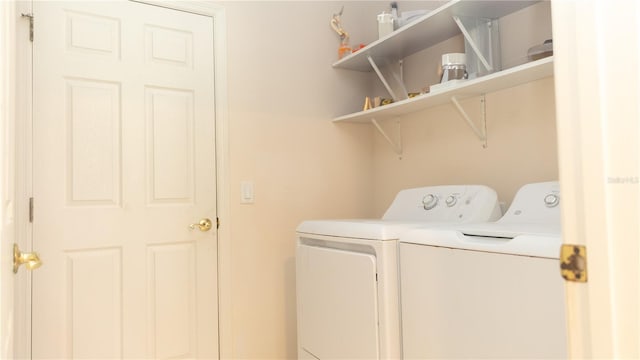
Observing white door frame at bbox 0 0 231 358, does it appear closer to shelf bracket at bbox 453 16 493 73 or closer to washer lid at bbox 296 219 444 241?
washer lid at bbox 296 219 444 241

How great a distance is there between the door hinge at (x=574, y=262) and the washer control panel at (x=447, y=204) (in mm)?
1246

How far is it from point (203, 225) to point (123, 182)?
40 cm

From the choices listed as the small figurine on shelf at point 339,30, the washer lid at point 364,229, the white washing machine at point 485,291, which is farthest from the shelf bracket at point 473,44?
Result: the small figurine on shelf at point 339,30

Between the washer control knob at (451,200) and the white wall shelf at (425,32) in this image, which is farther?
the washer control knob at (451,200)

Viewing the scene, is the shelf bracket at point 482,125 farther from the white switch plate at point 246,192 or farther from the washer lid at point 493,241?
the white switch plate at point 246,192

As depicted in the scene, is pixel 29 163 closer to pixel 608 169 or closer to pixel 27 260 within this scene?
pixel 27 260

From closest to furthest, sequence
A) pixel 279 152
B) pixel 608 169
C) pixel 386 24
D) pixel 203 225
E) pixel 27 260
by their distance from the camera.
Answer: pixel 608 169, pixel 27 260, pixel 203 225, pixel 386 24, pixel 279 152

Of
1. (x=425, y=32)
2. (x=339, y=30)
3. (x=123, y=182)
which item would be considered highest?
(x=339, y=30)

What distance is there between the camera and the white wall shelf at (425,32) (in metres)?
1.88

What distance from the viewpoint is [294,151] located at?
2.49 metres

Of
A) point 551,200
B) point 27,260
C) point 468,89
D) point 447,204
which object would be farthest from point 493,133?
point 27,260

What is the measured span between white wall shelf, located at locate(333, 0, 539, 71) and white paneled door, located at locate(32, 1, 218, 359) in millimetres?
803

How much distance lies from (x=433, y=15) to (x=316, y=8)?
2.78ft

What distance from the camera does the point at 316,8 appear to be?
2.60 metres
